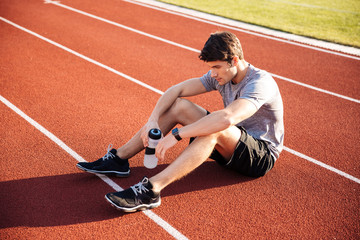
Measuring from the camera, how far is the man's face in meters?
3.05

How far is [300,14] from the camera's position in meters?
11.7

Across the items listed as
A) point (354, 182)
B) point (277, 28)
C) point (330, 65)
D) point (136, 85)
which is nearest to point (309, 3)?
point (277, 28)

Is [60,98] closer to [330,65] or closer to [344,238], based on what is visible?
[344,238]

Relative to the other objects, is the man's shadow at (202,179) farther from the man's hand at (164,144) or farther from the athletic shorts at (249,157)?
the man's hand at (164,144)

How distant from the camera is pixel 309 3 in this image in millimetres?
14086

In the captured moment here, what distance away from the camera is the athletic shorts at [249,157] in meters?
3.08

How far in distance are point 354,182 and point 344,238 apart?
969mm

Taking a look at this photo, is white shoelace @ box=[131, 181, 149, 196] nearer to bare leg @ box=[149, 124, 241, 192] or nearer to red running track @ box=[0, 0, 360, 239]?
bare leg @ box=[149, 124, 241, 192]

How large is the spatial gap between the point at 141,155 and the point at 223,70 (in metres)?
1.59

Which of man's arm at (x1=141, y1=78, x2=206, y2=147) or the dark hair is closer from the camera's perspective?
the dark hair

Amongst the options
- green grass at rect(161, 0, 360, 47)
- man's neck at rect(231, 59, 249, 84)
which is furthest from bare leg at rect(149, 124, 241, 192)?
green grass at rect(161, 0, 360, 47)

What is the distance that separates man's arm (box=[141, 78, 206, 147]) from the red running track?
70cm

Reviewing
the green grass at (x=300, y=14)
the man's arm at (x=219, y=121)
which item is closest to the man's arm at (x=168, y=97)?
the man's arm at (x=219, y=121)

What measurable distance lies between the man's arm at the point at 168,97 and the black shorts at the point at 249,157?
27.9 inches
